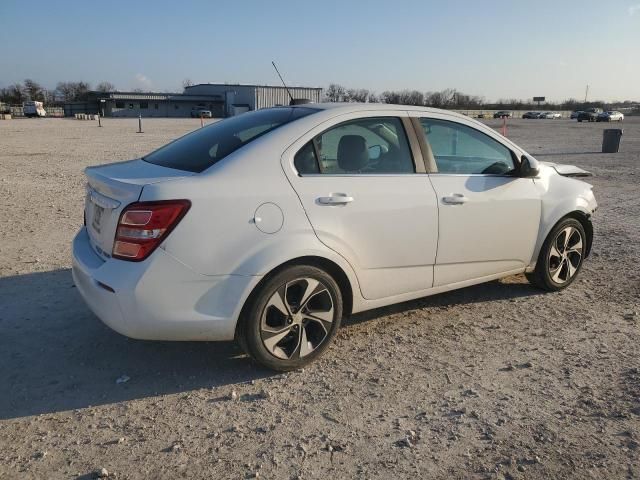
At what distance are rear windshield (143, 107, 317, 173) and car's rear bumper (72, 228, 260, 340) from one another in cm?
69

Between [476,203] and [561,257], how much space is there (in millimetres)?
1417

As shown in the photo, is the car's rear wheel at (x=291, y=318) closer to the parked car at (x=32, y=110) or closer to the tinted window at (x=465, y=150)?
the tinted window at (x=465, y=150)

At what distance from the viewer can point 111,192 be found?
322cm

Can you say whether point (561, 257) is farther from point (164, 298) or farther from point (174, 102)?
point (174, 102)

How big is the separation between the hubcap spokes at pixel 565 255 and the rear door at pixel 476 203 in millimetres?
417

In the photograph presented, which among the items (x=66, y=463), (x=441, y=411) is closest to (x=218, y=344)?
(x=66, y=463)

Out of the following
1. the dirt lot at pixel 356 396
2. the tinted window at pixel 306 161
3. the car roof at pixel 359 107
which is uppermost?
the car roof at pixel 359 107

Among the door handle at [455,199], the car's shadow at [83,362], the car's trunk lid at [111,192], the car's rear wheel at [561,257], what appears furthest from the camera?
the car's rear wheel at [561,257]

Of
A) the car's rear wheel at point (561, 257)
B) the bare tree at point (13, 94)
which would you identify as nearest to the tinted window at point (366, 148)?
the car's rear wheel at point (561, 257)

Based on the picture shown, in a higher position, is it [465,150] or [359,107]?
[359,107]

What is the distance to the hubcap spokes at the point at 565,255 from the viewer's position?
4945 millimetres

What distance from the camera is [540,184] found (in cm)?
467

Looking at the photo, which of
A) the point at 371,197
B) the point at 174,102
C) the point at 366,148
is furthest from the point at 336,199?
the point at 174,102

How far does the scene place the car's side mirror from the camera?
442 cm
